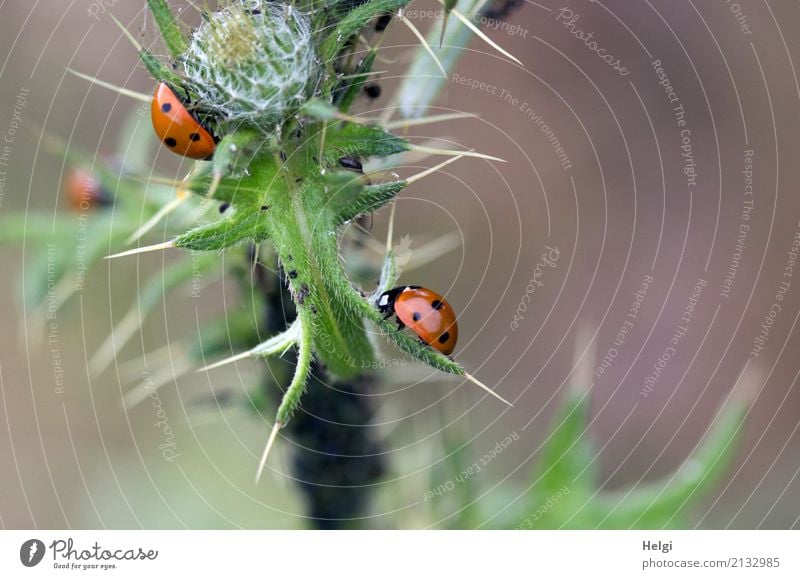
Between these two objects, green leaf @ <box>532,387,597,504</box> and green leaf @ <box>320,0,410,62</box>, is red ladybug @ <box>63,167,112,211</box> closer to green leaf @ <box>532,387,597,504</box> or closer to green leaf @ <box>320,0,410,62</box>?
green leaf @ <box>320,0,410,62</box>

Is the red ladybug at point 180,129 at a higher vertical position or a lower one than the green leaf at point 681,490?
higher

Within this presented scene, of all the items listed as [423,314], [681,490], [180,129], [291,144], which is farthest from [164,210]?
[681,490]

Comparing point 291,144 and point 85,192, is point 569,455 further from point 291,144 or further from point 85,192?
point 85,192

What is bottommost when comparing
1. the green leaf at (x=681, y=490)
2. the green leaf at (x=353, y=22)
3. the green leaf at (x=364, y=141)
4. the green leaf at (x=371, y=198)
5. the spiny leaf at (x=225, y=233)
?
the green leaf at (x=681, y=490)

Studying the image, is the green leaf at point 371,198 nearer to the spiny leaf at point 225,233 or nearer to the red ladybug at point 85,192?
the spiny leaf at point 225,233

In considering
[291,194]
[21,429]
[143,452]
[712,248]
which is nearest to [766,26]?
[712,248]

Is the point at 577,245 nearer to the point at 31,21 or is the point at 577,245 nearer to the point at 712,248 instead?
the point at 712,248

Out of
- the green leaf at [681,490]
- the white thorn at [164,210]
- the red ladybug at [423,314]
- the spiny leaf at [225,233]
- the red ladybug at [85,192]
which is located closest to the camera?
the spiny leaf at [225,233]

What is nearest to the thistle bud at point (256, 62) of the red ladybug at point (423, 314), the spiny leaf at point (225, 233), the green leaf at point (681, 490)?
the spiny leaf at point (225, 233)
